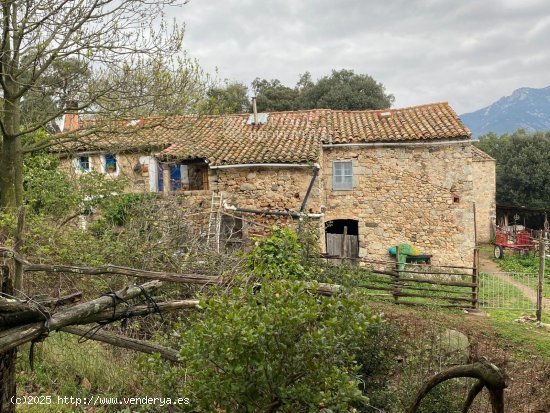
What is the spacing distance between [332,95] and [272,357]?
29.0 m

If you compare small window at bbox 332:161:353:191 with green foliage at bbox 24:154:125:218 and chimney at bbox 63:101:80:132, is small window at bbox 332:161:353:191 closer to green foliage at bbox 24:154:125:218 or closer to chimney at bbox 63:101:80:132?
green foliage at bbox 24:154:125:218

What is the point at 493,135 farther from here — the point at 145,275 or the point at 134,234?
the point at 145,275

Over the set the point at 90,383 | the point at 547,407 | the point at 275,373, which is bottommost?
the point at 547,407

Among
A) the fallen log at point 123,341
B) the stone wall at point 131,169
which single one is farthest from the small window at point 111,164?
the fallen log at point 123,341

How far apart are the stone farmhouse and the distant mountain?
14315cm

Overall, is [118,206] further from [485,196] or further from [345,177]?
[485,196]

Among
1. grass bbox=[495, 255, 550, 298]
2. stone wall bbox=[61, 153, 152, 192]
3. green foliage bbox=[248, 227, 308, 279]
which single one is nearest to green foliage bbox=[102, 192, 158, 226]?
stone wall bbox=[61, 153, 152, 192]

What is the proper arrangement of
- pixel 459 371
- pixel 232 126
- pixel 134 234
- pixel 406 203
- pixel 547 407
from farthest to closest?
pixel 232 126 < pixel 406 203 < pixel 134 234 < pixel 547 407 < pixel 459 371

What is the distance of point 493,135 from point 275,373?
118ft

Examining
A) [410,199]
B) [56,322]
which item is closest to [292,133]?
[410,199]

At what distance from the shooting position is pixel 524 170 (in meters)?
28.3

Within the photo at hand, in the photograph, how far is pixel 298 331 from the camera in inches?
104

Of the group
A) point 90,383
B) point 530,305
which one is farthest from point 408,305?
point 90,383

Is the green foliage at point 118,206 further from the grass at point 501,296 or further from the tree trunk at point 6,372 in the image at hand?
the grass at point 501,296
